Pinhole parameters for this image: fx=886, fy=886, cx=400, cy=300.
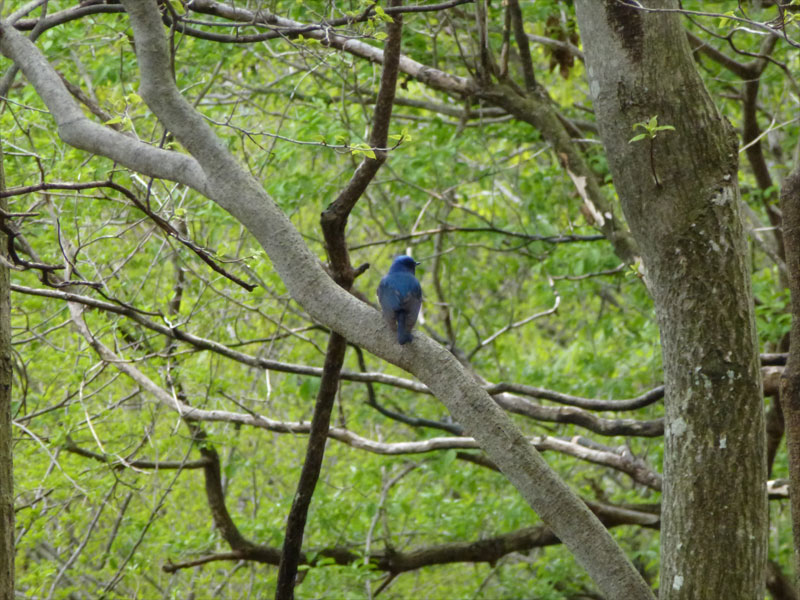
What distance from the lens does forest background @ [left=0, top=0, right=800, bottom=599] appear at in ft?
9.25

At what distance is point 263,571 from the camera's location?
903 cm

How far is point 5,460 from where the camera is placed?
9.39 feet

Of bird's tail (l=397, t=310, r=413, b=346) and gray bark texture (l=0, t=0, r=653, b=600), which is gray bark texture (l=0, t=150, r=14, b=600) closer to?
gray bark texture (l=0, t=0, r=653, b=600)

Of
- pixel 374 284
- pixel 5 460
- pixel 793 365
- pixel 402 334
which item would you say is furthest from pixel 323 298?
pixel 374 284

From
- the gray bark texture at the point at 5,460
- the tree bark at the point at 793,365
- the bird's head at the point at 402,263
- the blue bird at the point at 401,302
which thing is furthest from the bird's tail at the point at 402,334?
the bird's head at the point at 402,263

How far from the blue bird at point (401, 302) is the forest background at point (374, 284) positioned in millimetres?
73

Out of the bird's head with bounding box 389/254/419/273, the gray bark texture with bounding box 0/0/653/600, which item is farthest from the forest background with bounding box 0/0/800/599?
the bird's head with bounding box 389/254/419/273

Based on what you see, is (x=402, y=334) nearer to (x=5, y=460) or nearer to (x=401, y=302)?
(x=401, y=302)

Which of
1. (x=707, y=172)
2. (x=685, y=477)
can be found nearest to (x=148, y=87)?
(x=707, y=172)

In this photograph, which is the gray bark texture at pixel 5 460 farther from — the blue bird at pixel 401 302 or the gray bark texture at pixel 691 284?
the gray bark texture at pixel 691 284

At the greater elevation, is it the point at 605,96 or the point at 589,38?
the point at 589,38

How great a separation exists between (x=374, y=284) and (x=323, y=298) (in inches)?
317

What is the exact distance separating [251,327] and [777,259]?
198 inches

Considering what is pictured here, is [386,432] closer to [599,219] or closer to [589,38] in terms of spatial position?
[599,219]
